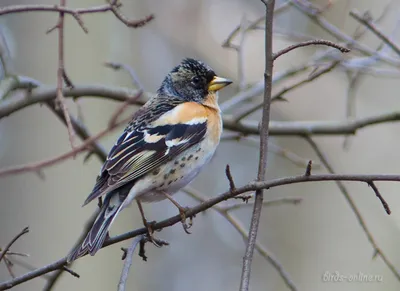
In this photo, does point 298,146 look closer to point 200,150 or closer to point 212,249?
point 212,249

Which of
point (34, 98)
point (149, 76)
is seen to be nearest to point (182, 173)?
point (34, 98)

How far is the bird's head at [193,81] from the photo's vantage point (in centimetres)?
389

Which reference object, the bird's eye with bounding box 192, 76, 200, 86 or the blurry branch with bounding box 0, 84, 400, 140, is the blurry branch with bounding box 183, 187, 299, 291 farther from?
the bird's eye with bounding box 192, 76, 200, 86

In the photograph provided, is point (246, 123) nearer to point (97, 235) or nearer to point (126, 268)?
point (97, 235)

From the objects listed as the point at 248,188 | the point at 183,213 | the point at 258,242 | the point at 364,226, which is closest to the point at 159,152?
the point at 183,213

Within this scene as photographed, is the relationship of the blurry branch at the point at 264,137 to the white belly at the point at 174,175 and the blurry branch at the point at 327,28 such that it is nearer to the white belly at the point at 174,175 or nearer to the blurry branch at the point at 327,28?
the white belly at the point at 174,175

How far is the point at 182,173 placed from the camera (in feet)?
10.6

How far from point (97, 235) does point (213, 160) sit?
4739 mm

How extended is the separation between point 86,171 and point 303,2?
2.76 metres

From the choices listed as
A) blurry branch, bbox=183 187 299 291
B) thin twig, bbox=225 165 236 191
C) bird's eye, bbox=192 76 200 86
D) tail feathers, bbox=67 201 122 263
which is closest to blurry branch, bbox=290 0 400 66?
bird's eye, bbox=192 76 200 86

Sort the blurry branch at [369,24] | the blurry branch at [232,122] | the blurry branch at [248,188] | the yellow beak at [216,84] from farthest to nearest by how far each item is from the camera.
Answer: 1. the yellow beak at [216,84]
2. the blurry branch at [232,122]
3. the blurry branch at [369,24]
4. the blurry branch at [248,188]

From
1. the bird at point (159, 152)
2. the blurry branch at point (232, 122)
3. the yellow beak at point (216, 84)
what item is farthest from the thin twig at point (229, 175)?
the yellow beak at point (216, 84)

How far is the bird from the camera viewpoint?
9.71ft

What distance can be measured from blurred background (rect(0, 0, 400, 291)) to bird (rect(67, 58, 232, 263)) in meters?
0.47
